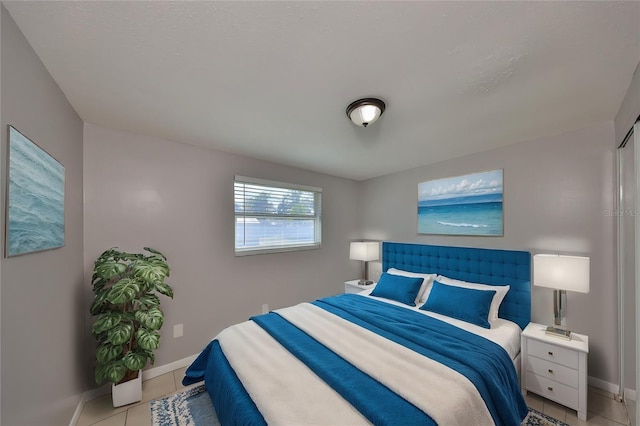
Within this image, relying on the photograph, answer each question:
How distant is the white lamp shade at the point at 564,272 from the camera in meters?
1.97

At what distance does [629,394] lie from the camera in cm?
184

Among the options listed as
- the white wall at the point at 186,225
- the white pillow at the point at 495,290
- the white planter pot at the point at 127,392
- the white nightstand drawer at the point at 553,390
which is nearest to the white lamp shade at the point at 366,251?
the white wall at the point at 186,225

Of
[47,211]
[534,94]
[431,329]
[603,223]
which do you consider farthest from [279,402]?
[603,223]

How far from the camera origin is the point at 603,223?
7.06 ft

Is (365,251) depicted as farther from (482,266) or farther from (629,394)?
(629,394)

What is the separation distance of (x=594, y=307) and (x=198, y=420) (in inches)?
131

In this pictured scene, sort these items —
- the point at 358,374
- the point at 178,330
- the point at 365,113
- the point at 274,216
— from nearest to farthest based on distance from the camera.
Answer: the point at 358,374, the point at 365,113, the point at 178,330, the point at 274,216

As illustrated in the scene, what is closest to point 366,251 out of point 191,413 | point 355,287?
point 355,287

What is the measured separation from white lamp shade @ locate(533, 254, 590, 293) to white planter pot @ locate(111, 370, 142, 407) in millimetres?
3493

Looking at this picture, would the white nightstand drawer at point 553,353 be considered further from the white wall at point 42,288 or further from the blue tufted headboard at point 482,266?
the white wall at point 42,288

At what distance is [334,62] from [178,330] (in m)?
2.85

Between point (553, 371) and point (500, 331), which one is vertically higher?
point (500, 331)

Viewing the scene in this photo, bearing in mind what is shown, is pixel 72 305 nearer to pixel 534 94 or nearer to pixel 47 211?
pixel 47 211

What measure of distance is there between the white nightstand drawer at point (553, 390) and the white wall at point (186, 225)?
102 inches
